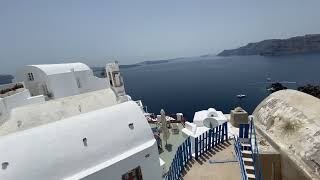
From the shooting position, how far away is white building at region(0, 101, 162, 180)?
12.3 metres

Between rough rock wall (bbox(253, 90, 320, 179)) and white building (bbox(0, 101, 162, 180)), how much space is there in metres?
8.30

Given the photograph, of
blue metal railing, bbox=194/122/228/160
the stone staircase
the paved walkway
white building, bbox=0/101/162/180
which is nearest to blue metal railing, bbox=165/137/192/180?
the paved walkway

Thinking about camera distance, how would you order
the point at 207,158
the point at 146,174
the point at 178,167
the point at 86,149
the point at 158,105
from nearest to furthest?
the point at 178,167 → the point at 207,158 → the point at 86,149 → the point at 146,174 → the point at 158,105

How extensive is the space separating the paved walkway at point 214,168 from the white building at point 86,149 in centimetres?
470

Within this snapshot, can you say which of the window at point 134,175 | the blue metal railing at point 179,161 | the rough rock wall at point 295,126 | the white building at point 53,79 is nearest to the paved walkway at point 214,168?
the blue metal railing at point 179,161

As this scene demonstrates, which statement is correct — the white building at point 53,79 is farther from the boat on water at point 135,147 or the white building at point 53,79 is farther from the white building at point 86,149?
the white building at point 86,149

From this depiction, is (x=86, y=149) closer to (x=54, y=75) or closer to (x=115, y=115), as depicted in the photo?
(x=115, y=115)

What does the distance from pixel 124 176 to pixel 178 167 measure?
494cm

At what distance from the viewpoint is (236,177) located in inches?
427

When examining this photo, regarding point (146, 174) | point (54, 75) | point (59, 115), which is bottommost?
point (146, 174)

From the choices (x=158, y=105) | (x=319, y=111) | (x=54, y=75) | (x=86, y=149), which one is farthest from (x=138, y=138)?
(x=158, y=105)

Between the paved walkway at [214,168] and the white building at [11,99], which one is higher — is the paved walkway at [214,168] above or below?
below

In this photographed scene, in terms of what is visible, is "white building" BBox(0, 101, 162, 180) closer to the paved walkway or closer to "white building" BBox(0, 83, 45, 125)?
the paved walkway

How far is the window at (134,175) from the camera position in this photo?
14.9m
